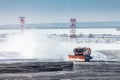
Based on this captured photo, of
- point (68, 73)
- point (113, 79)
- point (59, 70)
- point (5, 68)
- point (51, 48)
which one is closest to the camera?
point (113, 79)

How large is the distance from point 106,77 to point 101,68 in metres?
8.45

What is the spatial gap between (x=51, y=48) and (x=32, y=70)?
31.2 metres

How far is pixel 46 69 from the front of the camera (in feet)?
151

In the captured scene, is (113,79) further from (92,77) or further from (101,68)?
(101,68)

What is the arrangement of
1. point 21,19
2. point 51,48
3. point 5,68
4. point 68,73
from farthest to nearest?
1. point 21,19
2. point 51,48
3. point 5,68
4. point 68,73

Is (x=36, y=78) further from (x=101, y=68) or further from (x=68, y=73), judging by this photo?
(x=101, y=68)

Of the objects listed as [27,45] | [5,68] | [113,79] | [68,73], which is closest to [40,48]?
[27,45]

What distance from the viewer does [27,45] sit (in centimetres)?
8450

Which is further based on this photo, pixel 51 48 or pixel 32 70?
pixel 51 48

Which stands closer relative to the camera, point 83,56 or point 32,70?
point 32,70

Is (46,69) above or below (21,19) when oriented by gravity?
below

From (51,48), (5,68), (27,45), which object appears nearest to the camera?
(5,68)

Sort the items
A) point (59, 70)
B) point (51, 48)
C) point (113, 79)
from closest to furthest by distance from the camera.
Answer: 1. point (113, 79)
2. point (59, 70)
3. point (51, 48)

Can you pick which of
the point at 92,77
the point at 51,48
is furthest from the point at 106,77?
the point at 51,48
